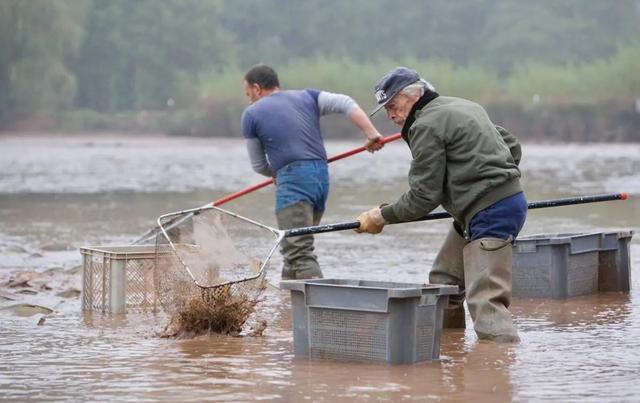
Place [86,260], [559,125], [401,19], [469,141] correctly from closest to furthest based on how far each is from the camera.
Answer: [469,141] < [86,260] < [559,125] < [401,19]

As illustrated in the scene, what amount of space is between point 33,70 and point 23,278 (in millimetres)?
59435

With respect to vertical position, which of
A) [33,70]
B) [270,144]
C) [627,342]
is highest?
[33,70]

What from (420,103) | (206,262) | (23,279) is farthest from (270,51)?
(420,103)

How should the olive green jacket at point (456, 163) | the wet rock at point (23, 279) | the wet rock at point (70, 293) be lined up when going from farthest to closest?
the wet rock at point (23, 279) → the wet rock at point (70, 293) → the olive green jacket at point (456, 163)

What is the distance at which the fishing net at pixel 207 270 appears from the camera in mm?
8703

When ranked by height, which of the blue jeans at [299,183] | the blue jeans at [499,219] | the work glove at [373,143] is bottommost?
the blue jeans at [499,219]

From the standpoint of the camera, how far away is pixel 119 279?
9.87 m

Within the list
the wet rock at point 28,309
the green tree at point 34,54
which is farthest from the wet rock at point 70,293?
the green tree at point 34,54

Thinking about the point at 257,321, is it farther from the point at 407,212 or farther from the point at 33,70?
the point at 33,70

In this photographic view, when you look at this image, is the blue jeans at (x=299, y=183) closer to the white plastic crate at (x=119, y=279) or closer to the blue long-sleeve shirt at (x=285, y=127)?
the blue long-sleeve shirt at (x=285, y=127)

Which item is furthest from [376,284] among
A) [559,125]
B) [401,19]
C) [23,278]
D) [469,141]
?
[401,19]

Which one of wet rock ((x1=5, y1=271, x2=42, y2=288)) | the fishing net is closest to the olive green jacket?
the fishing net

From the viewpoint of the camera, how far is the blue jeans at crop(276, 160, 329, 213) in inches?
421

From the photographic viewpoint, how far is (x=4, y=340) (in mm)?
8828
